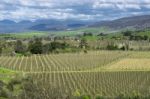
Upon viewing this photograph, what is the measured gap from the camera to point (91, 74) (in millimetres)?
65938

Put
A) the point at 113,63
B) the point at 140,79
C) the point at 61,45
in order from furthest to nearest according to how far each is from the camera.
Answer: the point at 61,45, the point at 113,63, the point at 140,79

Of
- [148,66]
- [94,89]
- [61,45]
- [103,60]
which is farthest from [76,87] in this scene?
[61,45]

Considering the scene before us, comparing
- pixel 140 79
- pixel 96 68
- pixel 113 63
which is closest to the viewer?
pixel 140 79

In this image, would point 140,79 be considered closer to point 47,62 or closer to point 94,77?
point 94,77

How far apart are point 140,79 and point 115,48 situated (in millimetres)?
63942

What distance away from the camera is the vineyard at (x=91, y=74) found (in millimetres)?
52103

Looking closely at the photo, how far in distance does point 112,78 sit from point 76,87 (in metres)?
9.73

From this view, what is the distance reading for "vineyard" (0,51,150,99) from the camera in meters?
52.1

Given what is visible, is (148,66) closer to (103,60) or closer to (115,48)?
(103,60)

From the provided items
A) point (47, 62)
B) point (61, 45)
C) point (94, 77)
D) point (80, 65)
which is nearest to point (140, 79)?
point (94, 77)

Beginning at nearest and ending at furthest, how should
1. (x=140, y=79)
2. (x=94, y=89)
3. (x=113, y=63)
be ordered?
1. (x=94, y=89)
2. (x=140, y=79)
3. (x=113, y=63)

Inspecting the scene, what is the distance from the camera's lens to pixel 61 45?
4783 inches

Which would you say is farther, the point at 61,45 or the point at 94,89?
the point at 61,45

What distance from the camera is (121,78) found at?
61.7 meters
